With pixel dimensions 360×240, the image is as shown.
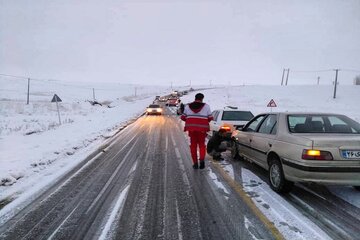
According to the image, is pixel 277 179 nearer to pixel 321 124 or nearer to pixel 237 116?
pixel 321 124

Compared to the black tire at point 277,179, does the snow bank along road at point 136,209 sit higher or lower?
lower

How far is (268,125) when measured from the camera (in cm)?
724

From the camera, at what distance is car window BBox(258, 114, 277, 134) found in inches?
274

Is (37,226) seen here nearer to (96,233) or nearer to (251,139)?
(96,233)

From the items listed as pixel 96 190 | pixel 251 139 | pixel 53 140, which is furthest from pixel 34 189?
pixel 53 140

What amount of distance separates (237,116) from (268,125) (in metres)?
5.32

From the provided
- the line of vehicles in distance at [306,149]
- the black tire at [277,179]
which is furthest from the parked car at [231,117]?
the black tire at [277,179]

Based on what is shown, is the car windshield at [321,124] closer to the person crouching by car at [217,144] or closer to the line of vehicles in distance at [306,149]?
the line of vehicles in distance at [306,149]

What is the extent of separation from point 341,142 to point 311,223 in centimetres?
159

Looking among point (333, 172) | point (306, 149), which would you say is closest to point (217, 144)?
point (306, 149)

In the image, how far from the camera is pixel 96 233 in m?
4.29

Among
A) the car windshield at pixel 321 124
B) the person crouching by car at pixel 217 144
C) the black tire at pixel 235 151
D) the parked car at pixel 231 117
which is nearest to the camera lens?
the car windshield at pixel 321 124

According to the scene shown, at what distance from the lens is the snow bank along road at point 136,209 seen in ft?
14.2

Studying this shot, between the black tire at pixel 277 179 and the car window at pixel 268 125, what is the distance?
0.72 m
